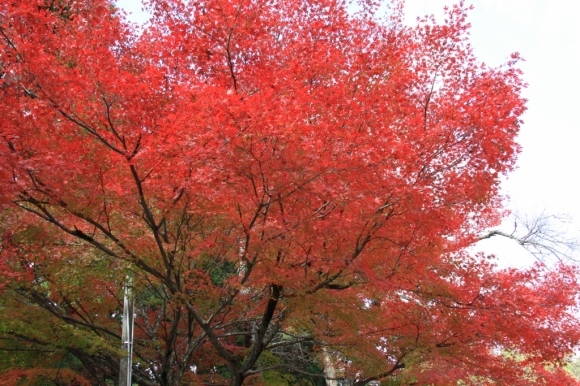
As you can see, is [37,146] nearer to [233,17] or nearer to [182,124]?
[182,124]

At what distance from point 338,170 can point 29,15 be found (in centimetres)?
346

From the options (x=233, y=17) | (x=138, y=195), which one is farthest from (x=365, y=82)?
(x=138, y=195)

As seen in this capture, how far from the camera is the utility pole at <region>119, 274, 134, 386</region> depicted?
6773 millimetres

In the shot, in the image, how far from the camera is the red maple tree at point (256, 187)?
5066 mm

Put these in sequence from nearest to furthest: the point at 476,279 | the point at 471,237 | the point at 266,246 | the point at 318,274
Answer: the point at 266,246
the point at 318,274
the point at 476,279
the point at 471,237

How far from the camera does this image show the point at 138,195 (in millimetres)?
5941

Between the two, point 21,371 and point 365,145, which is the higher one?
point 365,145

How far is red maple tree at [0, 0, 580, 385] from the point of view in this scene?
16.6ft

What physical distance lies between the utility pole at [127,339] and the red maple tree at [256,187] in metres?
0.35

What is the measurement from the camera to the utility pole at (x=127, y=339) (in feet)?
22.2

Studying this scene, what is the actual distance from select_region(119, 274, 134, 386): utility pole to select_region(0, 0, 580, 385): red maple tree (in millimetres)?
351

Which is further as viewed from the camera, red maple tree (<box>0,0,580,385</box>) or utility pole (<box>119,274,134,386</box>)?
utility pole (<box>119,274,134,386</box>)

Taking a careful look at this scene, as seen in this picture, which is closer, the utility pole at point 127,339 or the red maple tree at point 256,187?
the red maple tree at point 256,187

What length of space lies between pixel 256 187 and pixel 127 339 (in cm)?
315
